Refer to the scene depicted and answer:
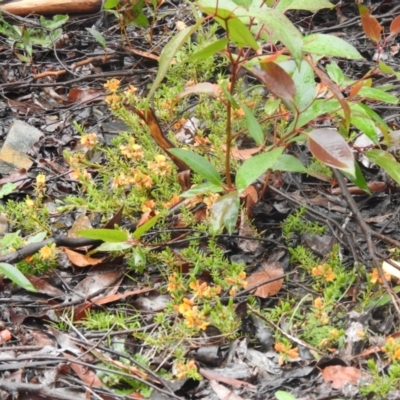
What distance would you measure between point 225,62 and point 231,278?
154 cm

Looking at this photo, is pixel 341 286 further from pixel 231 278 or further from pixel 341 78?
pixel 341 78

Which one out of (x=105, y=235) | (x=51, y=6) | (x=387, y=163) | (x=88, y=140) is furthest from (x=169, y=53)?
(x=51, y=6)

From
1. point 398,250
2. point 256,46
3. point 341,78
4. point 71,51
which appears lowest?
point 71,51

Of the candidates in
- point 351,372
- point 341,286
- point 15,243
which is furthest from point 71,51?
point 351,372

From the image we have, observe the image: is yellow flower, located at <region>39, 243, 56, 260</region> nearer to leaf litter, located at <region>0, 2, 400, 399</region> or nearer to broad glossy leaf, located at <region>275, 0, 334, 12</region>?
leaf litter, located at <region>0, 2, 400, 399</region>

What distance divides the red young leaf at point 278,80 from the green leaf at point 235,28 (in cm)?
13

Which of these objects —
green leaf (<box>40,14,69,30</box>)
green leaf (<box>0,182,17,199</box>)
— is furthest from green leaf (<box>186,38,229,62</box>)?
green leaf (<box>40,14,69,30</box>)

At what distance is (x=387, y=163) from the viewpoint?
6.86 ft

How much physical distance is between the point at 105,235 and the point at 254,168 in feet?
1.91

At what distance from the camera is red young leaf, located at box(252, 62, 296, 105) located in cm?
188

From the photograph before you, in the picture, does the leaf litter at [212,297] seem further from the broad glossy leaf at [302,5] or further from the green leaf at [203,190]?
the broad glossy leaf at [302,5]

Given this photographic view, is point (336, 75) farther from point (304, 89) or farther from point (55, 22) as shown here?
point (55, 22)

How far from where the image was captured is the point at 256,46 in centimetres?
175

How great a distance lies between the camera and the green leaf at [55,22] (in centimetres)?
376
